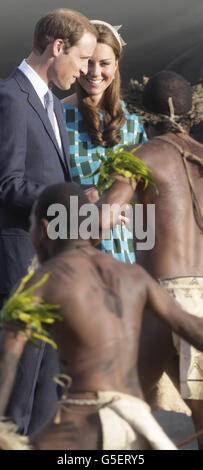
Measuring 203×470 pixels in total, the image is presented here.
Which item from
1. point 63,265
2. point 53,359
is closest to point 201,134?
point 53,359

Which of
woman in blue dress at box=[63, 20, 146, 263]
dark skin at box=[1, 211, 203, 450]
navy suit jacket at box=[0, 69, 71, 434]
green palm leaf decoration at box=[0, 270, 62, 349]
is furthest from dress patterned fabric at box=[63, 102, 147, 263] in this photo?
green palm leaf decoration at box=[0, 270, 62, 349]

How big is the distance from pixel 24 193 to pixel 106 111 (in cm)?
133

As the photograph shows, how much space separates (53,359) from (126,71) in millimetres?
7180

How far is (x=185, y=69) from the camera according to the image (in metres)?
11.6

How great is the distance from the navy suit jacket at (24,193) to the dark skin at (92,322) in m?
1.03

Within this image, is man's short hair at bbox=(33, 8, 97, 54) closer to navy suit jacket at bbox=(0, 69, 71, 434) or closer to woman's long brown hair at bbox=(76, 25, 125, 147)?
navy suit jacket at bbox=(0, 69, 71, 434)

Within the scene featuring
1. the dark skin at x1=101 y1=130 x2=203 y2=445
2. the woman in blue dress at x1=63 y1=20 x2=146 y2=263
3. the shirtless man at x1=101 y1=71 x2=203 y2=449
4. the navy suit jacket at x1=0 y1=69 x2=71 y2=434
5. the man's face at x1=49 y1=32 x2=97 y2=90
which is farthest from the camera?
the woman in blue dress at x1=63 y1=20 x2=146 y2=263

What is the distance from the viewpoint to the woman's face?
5.77m

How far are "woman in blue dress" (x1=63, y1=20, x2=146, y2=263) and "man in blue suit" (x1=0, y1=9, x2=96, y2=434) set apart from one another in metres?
0.49

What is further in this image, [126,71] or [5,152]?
[126,71]

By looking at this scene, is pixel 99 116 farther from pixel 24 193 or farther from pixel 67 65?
pixel 24 193

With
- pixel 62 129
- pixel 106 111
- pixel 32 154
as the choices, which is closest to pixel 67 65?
pixel 62 129

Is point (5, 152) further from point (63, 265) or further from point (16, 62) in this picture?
point (16, 62)

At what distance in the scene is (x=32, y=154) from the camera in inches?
196
